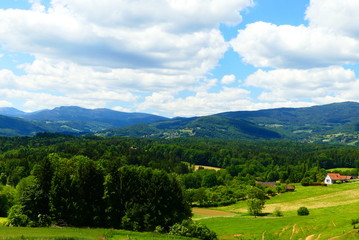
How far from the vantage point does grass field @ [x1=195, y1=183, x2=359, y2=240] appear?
2370 inches

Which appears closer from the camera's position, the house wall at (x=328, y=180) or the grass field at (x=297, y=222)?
the grass field at (x=297, y=222)

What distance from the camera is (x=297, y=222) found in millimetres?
69750

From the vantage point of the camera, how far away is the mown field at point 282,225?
4694 centimetres

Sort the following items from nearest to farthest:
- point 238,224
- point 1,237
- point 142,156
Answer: point 1,237, point 238,224, point 142,156

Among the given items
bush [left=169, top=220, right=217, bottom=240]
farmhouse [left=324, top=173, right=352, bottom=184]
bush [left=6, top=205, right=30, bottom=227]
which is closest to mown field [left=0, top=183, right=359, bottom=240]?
bush [left=6, top=205, right=30, bottom=227]

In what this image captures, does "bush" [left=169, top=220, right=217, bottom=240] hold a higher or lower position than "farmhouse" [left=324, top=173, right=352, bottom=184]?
higher

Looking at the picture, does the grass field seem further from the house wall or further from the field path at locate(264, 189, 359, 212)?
the house wall

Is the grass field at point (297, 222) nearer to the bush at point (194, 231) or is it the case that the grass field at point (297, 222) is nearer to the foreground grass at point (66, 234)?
the bush at point (194, 231)

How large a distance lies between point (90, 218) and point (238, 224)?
1435 inches

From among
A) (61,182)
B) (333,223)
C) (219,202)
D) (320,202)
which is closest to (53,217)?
(61,182)

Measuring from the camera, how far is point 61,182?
59500 mm

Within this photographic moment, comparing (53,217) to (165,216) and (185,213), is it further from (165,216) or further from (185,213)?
(185,213)

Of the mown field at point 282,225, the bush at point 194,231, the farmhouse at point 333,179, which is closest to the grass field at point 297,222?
the mown field at point 282,225

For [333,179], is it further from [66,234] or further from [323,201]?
[66,234]
